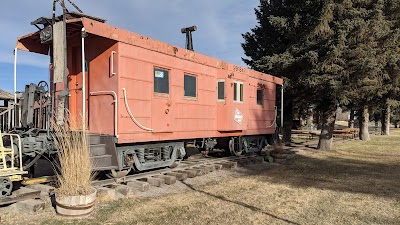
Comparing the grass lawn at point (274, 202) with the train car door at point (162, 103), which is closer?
the grass lawn at point (274, 202)

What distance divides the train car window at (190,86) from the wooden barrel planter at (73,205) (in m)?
4.85

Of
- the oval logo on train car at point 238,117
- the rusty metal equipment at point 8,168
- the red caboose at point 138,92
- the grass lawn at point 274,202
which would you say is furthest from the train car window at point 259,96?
the rusty metal equipment at point 8,168

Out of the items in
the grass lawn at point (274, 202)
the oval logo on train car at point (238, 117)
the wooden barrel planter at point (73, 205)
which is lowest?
the grass lawn at point (274, 202)

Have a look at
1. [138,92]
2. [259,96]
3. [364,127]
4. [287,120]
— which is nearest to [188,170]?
[138,92]

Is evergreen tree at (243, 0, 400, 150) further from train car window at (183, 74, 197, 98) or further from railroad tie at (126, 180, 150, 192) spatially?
railroad tie at (126, 180, 150, 192)

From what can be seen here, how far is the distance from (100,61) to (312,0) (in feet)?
36.9

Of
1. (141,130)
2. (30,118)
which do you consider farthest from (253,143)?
(30,118)

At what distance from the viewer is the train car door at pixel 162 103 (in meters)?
8.66

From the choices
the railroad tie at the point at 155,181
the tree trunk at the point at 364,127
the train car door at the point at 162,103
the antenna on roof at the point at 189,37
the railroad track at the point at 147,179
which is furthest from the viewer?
the tree trunk at the point at 364,127

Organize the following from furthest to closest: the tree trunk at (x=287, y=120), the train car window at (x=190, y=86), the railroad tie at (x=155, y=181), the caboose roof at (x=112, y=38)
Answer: the tree trunk at (x=287, y=120) < the train car window at (x=190, y=86) < the railroad tie at (x=155, y=181) < the caboose roof at (x=112, y=38)

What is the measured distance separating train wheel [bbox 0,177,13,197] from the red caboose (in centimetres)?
179

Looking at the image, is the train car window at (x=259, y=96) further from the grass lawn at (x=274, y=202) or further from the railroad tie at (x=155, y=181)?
the railroad tie at (x=155, y=181)

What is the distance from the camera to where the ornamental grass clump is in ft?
18.3

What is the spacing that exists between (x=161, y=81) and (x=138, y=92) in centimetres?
94
